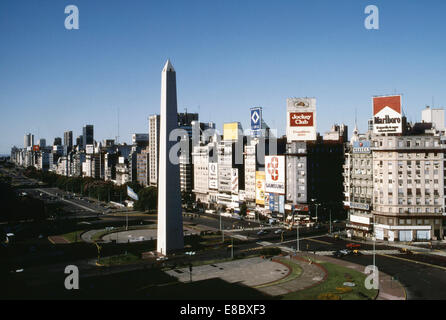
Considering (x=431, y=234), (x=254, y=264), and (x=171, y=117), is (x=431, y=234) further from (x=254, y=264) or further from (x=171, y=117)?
(x=171, y=117)

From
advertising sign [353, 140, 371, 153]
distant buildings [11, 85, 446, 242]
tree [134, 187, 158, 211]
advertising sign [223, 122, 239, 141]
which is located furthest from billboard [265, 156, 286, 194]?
tree [134, 187, 158, 211]

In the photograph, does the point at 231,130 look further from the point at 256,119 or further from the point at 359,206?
the point at 359,206

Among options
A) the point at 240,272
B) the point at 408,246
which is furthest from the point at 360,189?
the point at 240,272

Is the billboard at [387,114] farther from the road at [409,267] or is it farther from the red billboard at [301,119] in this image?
the road at [409,267]

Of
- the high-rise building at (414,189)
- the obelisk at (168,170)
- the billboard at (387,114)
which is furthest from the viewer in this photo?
the billboard at (387,114)

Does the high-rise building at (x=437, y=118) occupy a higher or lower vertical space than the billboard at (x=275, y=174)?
higher

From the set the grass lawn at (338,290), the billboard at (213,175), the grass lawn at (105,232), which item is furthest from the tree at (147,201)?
the grass lawn at (338,290)
